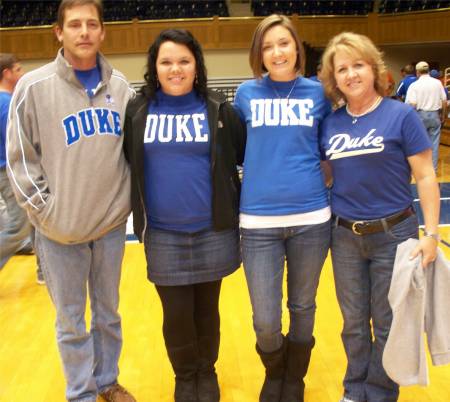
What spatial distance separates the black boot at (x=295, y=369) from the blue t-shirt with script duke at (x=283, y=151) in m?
0.64

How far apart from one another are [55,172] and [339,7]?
13419 mm

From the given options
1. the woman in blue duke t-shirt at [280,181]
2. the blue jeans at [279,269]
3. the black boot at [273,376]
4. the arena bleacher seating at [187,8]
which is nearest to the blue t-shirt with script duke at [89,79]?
the woman in blue duke t-shirt at [280,181]

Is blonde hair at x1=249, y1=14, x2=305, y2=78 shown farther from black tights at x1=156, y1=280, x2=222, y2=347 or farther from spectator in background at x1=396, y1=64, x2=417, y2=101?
spectator in background at x1=396, y1=64, x2=417, y2=101

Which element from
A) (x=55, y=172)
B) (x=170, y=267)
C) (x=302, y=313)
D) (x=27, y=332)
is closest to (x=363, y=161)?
(x=302, y=313)

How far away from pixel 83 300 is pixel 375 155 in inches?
53.3

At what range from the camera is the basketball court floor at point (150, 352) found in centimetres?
245

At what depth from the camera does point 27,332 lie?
3.12 meters

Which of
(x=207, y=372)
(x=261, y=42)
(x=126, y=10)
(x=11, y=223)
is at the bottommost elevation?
(x=207, y=372)

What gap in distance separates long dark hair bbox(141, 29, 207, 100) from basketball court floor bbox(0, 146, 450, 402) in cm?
146

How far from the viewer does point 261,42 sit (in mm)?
2004

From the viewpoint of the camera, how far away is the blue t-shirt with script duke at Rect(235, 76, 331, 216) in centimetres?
194

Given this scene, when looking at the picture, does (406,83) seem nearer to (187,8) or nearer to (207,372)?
(187,8)

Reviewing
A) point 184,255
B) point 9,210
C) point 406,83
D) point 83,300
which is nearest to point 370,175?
point 184,255

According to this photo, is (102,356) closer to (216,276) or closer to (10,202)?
(216,276)
